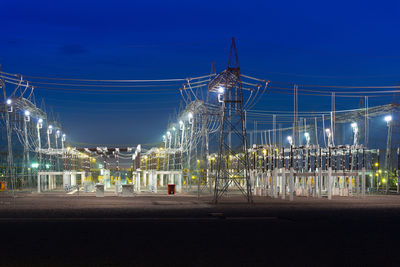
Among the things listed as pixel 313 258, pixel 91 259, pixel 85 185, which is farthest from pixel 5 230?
pixel 85 185

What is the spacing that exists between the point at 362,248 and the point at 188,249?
503 centimetres

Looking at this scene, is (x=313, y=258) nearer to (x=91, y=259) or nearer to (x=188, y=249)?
(x=188, y=249)

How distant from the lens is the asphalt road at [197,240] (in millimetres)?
13156

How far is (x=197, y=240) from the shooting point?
55.0 ft

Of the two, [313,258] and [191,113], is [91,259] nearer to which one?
[313,258]

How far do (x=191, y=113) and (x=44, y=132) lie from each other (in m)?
32.5

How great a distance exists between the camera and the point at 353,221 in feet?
76.9

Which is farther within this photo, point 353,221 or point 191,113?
point 191,113

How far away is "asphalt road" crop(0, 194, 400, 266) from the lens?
13.2 meters

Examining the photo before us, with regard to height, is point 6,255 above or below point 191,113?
below

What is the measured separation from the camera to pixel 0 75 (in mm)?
42188

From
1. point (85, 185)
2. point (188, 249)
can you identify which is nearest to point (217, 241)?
point (188, 249)

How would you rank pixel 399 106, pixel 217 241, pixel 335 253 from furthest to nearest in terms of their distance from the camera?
pixel 399 106 < pixel 217 241 < pixel 335 253

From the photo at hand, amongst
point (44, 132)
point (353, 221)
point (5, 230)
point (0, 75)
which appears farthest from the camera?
point (44, 132)
